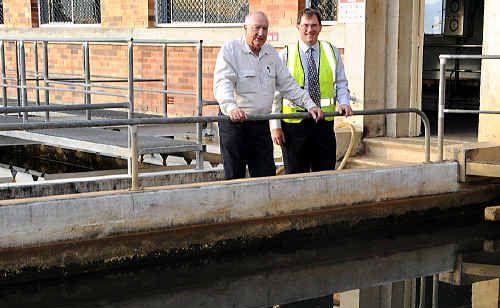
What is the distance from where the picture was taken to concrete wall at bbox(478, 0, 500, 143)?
33.7 feet

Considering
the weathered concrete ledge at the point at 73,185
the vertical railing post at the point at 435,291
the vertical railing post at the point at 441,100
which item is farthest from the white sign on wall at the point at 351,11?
the vertical railing post at the point at 435,291

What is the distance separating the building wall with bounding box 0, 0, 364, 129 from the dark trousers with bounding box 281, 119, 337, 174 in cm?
295

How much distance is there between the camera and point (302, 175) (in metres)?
8.34

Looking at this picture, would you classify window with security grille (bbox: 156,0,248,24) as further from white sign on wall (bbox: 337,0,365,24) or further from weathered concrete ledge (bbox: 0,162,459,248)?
weathered concrete ledge (bbox: 0,162,459,248)

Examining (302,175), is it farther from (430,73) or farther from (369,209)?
(430,73)

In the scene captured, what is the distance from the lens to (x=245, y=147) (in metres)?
7.89

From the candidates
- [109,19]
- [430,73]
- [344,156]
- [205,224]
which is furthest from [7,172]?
[430,73]

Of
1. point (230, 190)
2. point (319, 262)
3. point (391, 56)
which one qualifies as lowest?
point (319, 262)

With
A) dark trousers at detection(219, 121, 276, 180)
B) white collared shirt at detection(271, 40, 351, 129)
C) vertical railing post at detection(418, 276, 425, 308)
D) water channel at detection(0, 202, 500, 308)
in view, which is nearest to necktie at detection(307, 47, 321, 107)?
white collared shirt at detection(271, 40, 351, 129)

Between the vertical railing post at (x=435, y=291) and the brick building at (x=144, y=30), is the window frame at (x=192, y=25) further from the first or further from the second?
the vertical railing post at (x=435, y=291)

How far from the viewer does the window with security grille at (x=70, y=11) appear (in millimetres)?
15617

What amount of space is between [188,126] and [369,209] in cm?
348

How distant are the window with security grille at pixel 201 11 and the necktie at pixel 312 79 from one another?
4.83m

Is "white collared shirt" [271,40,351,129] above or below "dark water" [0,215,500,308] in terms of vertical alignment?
above
